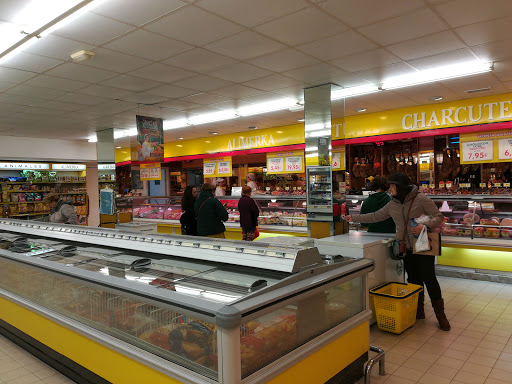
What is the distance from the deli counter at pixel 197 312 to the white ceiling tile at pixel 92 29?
215 centimetres

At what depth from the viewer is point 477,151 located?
7.57 m

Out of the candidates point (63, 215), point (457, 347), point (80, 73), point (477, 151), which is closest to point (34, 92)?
point (80, 73)

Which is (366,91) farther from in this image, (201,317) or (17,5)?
(201,317)

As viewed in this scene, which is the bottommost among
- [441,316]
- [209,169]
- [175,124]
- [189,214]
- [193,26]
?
[441,316]

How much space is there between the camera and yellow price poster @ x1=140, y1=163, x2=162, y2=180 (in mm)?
9023

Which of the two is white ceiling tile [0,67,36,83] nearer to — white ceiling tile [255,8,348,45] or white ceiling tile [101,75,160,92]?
white ceiling tile [101,75,160,92]

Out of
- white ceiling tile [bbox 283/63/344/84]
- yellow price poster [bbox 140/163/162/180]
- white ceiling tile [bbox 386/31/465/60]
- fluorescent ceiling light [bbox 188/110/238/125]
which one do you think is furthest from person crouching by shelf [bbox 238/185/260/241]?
white ceiling tile [bbox 386/31/465/60]

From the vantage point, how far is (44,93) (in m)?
6.37

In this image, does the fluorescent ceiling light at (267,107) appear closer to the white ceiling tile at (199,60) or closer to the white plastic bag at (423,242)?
the white ceiling tile at (199,60)

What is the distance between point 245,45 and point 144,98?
3125mm

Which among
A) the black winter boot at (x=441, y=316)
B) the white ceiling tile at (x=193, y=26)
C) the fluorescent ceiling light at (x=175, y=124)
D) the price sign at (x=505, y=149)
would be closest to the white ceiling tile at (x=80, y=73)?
the white ceiling tile at (x=193, y=26)

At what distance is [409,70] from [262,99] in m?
2.69

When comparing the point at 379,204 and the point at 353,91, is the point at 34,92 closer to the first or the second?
the point at 353,91

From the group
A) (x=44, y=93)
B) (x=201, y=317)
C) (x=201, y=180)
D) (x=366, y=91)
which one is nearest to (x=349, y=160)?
(x=366, y=91)
